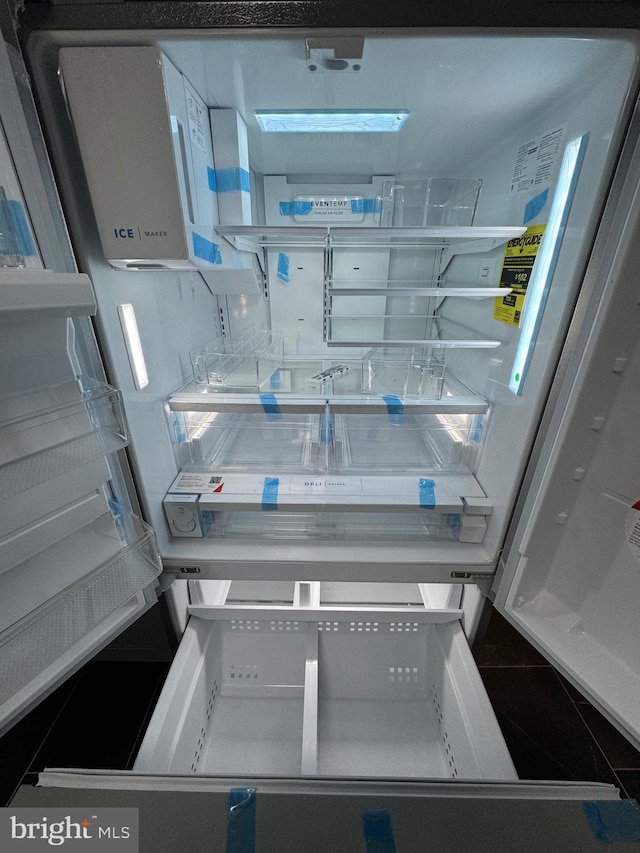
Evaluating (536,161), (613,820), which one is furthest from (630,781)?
(536,161)

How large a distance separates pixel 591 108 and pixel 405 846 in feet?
4.95

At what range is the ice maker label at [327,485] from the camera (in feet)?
4.10

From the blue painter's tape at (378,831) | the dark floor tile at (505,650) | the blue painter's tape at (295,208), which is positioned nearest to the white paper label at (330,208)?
the blue painter's tape at (295,208)

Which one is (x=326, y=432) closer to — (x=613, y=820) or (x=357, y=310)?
(x=357, y=310)

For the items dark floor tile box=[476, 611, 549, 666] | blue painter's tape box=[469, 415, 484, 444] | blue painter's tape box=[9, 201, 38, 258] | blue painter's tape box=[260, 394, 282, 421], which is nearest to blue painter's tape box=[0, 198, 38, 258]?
blue painter's tape box=[9, 201, 38, 258]

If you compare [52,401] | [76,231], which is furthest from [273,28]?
[52,401]

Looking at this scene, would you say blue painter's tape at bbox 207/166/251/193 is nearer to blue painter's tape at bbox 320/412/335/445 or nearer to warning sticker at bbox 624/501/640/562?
blue painter's tape at bbox 320/412/335/445

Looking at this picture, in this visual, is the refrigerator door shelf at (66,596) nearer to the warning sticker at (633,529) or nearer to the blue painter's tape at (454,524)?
the blue painter's tape at (454,524)

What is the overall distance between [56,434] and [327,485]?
82 centimetres

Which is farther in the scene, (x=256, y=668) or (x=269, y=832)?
(x=256, y=668)

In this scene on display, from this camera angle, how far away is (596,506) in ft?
2.96

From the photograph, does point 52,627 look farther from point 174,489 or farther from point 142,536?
point 174,489

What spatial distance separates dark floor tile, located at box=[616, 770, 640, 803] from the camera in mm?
1201

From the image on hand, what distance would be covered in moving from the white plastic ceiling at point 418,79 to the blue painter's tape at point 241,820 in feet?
4.65
